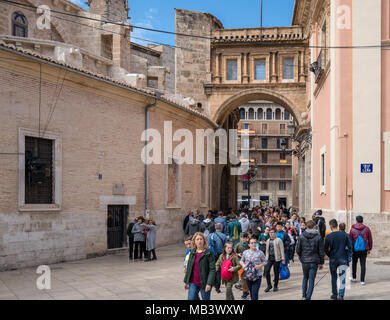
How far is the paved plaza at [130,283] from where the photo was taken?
30.5 ft

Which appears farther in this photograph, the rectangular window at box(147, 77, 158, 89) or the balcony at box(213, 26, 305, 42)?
the rectangular window at box(147, 77, 158, 89)

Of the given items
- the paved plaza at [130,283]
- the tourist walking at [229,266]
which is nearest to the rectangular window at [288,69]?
the paved plaza at [130,283]

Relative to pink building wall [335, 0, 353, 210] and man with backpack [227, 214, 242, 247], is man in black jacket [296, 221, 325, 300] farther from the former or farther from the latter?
pink building wall [335, 0, 353, 210]

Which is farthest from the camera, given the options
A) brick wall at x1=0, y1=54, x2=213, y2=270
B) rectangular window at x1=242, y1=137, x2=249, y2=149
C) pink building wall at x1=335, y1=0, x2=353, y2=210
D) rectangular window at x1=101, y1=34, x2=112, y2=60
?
rectangular window at x1=242, y1=137, x2=249, y2=149

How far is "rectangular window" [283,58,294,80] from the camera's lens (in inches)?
1156

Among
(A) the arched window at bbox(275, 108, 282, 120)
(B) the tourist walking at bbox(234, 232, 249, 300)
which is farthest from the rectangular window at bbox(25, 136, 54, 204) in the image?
(A) the arched window at bbox(275, 108, 282, 120)

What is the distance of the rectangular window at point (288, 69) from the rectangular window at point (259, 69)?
1.27 meters

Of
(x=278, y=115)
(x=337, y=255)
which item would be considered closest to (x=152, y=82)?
(x=337, y=255)

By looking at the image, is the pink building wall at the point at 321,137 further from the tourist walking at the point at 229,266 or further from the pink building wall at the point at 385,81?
the tourist walking at the point at 229,266

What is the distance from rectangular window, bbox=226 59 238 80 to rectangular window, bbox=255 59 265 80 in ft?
4.22

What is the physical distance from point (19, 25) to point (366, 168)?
53.1ft

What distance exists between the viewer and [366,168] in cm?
1471
